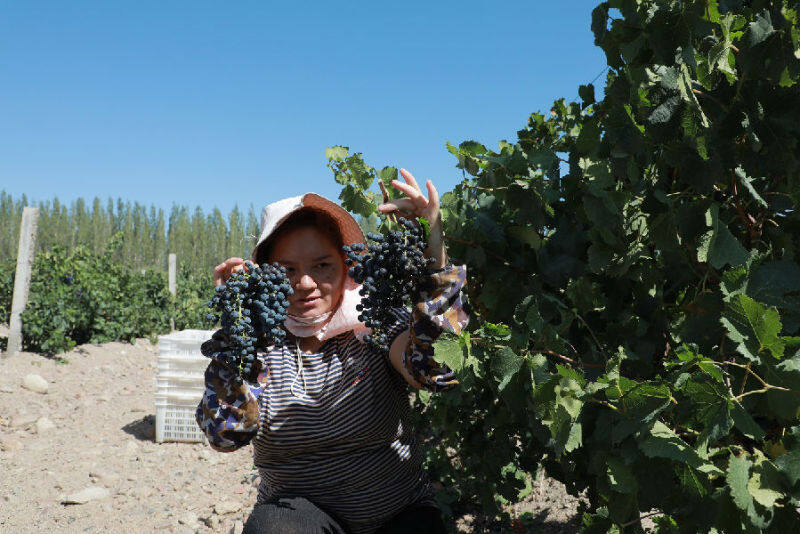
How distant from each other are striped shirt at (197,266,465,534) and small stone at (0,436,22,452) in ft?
14.2

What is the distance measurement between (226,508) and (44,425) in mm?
3014

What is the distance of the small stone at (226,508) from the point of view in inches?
157

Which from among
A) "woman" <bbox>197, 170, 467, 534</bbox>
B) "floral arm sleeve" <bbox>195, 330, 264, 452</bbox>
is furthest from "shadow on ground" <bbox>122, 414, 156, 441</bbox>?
"floral arm sleeve" <bbox>195, 330, 264, 452</bbox>

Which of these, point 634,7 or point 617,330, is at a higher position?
point 634,7

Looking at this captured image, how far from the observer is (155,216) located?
47.4m

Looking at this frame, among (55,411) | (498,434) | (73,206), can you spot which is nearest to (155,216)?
(73,206)

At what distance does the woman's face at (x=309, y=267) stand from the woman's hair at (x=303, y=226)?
0.04ft

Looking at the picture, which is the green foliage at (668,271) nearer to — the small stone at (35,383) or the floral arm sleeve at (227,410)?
the floral arm sleeve at (227,410)

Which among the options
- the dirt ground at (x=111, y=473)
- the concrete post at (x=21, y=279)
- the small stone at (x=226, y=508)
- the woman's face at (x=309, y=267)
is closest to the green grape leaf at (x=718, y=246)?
the woman's face at (x=309, y=267)

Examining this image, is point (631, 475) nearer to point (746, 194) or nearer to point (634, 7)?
point (746, 194)

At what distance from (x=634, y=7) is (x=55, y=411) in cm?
699

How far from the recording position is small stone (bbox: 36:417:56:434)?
19.2 feet

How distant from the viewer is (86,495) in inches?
167

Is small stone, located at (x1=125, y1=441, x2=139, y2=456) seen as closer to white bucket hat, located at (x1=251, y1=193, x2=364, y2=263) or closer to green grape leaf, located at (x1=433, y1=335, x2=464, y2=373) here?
white bucket hat, located at (x1=251, y1=193, x2=364, y2=263)
